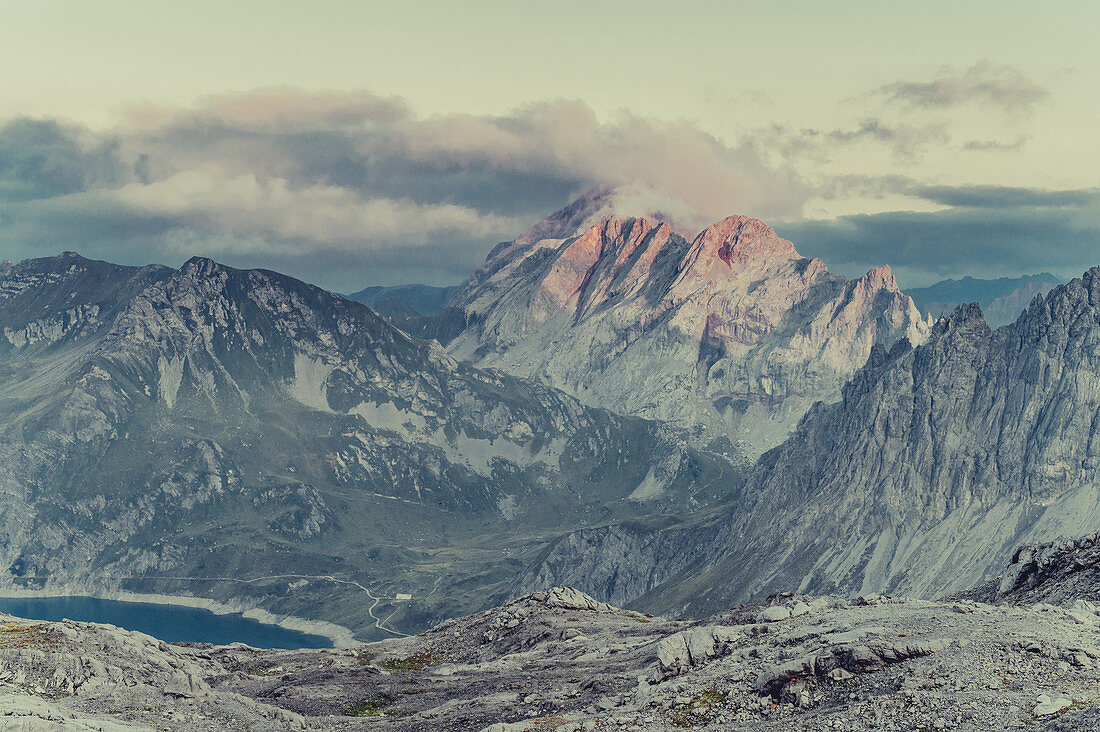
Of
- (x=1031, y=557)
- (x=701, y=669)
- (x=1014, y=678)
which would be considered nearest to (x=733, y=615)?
(x=1031, y=557)

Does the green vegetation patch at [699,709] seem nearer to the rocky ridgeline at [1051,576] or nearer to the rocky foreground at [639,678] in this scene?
the rocky foreground at [639,678]

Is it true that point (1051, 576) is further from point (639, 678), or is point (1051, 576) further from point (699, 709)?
point (699, 709)

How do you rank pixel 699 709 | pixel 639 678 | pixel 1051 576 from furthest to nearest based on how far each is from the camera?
pixel 1051 576, pixel 639 678, pixel 699 709

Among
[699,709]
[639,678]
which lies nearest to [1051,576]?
[639,678]

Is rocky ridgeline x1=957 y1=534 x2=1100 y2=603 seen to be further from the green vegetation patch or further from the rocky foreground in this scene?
the green vegetation patch

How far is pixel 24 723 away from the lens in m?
76.4

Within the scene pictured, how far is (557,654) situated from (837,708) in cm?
5795

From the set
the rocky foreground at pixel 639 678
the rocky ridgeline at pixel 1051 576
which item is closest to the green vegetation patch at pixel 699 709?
the rocky foreground at pixel 639 678

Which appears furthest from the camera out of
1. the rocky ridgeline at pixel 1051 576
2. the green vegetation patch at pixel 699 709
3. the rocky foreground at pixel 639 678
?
the rocky ridgeline at pixel 1051 576

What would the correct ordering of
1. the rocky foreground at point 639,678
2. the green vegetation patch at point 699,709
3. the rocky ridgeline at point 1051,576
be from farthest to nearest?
the rocky ridgeline at point 1051,576, the green vegetation patch at point 699,709, the rocky foreground at point 639,678

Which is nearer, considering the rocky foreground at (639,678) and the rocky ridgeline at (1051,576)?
the rocky foreground at (639,678)

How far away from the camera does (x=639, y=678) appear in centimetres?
9044

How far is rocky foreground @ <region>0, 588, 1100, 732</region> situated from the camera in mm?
69812

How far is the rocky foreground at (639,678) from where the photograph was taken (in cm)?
6981
